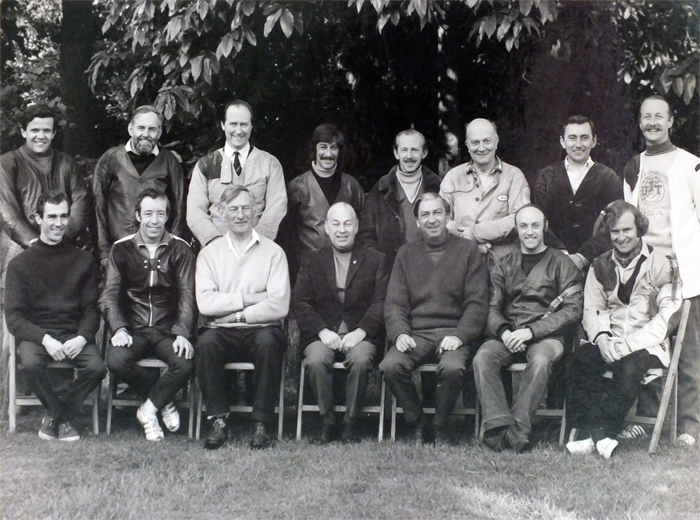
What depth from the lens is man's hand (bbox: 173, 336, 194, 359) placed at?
4.86 meters

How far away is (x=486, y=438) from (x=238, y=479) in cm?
146

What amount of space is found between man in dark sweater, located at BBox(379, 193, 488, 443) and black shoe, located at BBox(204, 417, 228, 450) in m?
0.98

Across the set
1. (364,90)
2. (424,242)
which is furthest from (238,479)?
(364,90)

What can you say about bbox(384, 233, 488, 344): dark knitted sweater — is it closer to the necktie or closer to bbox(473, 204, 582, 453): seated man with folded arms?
bbox(473, 204, 582, 453): seated man with folded arms

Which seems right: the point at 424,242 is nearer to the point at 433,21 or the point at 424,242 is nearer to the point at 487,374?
the point at 487,374

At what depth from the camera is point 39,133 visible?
17.4 ft

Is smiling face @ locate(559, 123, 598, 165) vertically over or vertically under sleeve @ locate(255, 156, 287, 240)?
over

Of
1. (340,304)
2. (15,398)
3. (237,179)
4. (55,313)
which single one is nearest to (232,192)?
(237,179)

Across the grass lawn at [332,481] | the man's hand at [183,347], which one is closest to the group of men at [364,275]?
the man's hand at [183,347]

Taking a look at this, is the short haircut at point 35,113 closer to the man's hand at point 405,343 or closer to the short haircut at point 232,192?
the short haircut at point 232,192

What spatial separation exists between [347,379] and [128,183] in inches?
77.4

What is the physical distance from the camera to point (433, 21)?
5.93m

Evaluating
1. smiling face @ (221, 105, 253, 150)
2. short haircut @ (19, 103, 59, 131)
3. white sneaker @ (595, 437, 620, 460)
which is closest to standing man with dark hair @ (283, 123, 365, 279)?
smiling face @ (221, 105, 253, 150)

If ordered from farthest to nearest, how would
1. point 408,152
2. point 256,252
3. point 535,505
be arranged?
point 408,152 → point 256,252 → point 535,505
